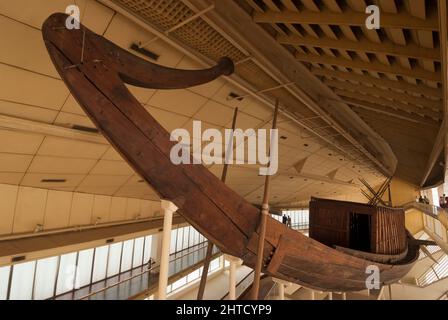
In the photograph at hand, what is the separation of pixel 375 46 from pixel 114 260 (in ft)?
30.0

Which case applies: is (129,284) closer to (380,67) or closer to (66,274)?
(66,274)

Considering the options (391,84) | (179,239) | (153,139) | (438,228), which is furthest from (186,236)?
(438,228)

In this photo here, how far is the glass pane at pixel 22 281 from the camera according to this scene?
627 cm

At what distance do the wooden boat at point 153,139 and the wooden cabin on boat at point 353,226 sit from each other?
1.91 metres

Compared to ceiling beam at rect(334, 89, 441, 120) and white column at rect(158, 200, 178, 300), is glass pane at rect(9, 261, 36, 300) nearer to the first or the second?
white column at rect(158, 200, 178, 300)

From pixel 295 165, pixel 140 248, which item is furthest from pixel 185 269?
pixel 295 165

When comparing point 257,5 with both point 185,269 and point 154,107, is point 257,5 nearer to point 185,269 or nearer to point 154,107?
point 154,107

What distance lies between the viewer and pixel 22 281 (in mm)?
6438

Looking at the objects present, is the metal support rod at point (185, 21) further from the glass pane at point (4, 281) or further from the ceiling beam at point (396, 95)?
the glass pane at point (4, 281)

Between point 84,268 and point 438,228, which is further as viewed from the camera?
point 438,228

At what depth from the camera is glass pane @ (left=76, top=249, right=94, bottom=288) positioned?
7645 mm

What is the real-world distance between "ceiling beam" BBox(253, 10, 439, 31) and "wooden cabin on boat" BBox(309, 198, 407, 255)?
103 inches

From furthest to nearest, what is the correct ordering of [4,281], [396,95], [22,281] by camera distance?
A: [22,281] → [4,281] → [396,95]

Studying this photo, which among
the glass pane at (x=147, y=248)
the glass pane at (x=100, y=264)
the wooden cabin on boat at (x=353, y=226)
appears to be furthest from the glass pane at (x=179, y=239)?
the wooden cabin on boat at (x=353, y=226)
